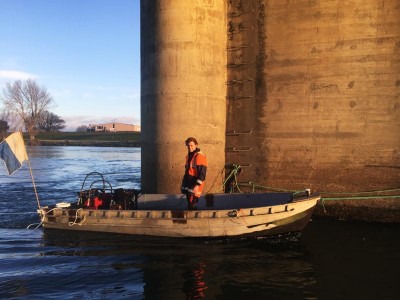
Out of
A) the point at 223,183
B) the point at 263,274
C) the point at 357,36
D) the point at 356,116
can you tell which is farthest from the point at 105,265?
the point at 357,36

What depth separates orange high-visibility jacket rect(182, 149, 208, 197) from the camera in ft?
32.9

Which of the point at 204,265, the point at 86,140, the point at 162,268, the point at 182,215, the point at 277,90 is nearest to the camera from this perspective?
the point at 162,268

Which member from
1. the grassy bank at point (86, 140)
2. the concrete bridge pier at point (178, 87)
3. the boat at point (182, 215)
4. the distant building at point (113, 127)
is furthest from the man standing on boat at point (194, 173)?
the distant building at point (113, 127)

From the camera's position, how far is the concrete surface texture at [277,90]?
38.1 ft

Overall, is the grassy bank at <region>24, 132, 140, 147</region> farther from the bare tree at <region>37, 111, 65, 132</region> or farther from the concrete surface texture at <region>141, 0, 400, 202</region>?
the concrete surface texture at <region>141, 0, 400, 202</region>

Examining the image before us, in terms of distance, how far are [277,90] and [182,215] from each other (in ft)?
17.8

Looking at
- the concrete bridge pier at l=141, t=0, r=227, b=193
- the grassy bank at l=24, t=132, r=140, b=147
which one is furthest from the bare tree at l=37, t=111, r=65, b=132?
the concrete bridge pier at l=141, t=0, r=227, b=193

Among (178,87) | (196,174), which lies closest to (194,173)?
(196,174)

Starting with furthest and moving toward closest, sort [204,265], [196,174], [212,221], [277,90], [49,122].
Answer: [49,122]
[277,90]
[196,174]
[212,221]
[204,265]

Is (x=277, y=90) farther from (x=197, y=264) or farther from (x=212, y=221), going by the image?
(x=197, y=264)

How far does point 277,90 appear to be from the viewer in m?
12.9

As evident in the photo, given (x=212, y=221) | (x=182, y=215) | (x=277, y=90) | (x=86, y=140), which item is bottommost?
(x=212, y=221)

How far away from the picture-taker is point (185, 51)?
40.7 feet

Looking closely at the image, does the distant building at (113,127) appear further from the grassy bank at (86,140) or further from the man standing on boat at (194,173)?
the man standing on boat at (194,173)
